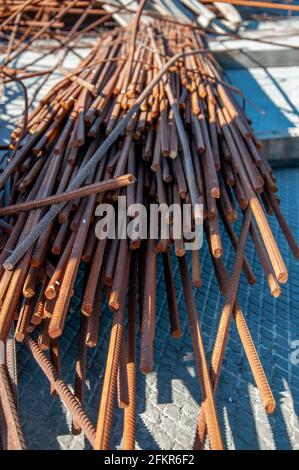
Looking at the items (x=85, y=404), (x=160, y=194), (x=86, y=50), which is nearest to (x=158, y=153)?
(x=160, y=194)

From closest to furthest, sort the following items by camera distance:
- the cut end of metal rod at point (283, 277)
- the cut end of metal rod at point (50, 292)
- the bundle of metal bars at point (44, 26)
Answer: the cut end of metal rod at point (50, 292)
the cut end of metal rod at point (283, 277)
the bundle of metal bars at point (44, 26)

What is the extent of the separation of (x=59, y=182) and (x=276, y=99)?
3566 mm

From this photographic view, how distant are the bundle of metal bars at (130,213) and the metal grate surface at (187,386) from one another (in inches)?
6.9

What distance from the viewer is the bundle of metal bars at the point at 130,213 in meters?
1.94

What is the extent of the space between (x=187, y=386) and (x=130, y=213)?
100 cm

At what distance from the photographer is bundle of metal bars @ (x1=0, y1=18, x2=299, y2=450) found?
1.94 m

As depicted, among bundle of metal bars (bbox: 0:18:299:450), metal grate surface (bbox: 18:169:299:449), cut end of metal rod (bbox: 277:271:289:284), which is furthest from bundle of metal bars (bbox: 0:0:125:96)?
→ cut end of metal rod (bbox: 277:271:289:284)

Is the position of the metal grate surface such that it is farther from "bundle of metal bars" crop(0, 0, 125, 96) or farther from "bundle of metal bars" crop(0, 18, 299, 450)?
"bundle of metal bars" crop(0, 0, 125, 96)

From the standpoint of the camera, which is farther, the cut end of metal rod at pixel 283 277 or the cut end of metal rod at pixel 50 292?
the cut end of metal rod at pixel 283 277

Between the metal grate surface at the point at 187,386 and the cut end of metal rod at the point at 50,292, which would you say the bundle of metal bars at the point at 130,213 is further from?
the metal grate surface at the point at 187,386

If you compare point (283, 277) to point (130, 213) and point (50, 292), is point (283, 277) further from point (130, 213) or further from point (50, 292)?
point (50, 292)

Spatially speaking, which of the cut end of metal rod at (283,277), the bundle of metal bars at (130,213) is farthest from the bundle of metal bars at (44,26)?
the cut end of metal rod at (283,277)

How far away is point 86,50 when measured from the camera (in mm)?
5633

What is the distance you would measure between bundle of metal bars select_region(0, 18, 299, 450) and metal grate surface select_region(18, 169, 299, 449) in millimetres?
175
